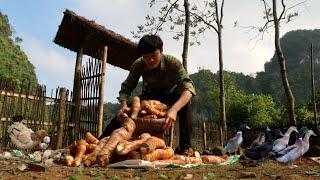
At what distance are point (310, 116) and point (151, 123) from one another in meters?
29.5

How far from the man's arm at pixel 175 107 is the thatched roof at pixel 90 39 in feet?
21.3

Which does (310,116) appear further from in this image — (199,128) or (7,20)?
(7,20)

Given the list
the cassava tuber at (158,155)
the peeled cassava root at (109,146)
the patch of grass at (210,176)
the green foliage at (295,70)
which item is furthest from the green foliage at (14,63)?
the green foliage at (295,70)

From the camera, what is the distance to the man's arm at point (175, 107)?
17.0 feet

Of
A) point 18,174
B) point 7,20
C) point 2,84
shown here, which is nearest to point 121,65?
point 2,84

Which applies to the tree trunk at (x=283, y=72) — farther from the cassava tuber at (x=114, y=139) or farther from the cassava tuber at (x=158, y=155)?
the cassava tuber at (x=114, y=139)

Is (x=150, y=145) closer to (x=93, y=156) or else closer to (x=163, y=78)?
(x=93, y=156)

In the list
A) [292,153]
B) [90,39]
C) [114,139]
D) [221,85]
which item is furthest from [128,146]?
[221,85]

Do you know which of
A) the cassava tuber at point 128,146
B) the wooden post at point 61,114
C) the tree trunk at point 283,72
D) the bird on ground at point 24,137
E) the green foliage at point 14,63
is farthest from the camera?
the green foliage at point 14,63

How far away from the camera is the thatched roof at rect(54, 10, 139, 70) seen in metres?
11.5

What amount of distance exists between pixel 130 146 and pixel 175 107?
0.73 metres

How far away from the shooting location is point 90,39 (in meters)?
12.1

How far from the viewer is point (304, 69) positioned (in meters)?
89.9

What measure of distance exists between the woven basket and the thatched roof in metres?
6.49
